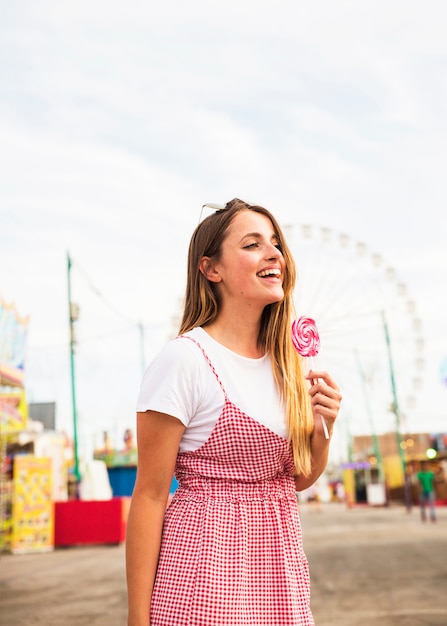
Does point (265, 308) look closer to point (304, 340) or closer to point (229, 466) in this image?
point (304, 340)

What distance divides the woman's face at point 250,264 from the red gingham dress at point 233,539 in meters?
0.26

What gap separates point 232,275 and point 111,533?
1605 cm

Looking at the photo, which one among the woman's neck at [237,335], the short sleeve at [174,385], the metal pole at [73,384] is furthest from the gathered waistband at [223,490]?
the metal pole at [73,384]

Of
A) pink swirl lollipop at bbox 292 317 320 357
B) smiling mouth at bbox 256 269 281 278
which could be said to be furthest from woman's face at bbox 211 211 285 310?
pink swirl lollipop at bbox 292 317 320 357

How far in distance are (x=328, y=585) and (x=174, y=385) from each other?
282 inches

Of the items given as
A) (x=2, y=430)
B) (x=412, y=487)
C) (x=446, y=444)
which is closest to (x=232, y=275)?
(x=2, y=430)

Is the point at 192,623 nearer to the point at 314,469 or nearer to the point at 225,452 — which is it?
the point at 225,452

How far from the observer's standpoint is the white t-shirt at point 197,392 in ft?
5.93

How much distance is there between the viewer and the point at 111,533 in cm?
1709

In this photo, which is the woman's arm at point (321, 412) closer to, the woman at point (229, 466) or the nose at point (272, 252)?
the woman at point (229, 466)

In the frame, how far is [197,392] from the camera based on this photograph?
5.99 ft

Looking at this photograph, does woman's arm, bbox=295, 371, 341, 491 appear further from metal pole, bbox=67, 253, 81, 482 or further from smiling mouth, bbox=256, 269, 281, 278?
metal pole, bbox=67, 253, 81, 482

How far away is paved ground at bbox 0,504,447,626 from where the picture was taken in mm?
6473

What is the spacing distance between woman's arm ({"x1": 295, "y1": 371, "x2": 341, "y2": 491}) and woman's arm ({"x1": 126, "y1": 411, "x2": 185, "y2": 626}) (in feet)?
1.10
